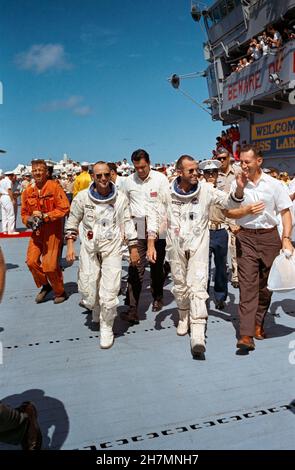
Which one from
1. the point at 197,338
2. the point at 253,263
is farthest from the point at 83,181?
the point at 197,338

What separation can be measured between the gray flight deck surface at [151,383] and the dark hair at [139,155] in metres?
1.85

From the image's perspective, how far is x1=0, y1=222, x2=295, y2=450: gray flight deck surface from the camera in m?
2.55

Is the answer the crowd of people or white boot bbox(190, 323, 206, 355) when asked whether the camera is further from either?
the crowd of people

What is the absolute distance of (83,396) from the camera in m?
3.05

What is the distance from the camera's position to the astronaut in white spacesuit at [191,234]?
3.91m

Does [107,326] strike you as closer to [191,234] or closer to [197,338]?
[197,338]

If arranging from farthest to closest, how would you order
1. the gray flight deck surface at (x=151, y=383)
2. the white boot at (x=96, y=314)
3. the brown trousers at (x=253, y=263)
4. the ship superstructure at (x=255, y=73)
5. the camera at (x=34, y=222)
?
the ship superstructure at (x=255, y=73) < the camera at (x=34, y=222) < the white boot at (x=96, y=314) < the brown trousers at (x=253, y=263) < the gray flight deck surface at (x=151, y=383)

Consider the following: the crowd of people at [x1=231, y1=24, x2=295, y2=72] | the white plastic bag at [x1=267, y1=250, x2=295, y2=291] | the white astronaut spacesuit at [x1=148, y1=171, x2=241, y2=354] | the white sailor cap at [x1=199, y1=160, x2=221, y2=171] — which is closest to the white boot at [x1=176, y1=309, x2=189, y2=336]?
the white astronaut spacesuit at [x1=148, y1=171, x2=241, y2=354]

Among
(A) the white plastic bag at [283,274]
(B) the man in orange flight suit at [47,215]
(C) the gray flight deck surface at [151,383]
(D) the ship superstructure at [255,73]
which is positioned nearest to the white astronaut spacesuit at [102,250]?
(C) the gray flight deck surface at [151,383]

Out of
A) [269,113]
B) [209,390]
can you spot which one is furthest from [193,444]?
[269,113]

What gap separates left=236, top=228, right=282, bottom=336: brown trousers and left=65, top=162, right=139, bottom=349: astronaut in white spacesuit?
1216mm

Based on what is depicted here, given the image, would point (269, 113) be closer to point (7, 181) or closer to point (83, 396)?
point (7, 181)

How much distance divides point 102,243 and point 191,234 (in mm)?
886

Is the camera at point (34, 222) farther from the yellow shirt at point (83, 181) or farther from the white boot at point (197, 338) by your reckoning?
the white boot at point (197, 338)
